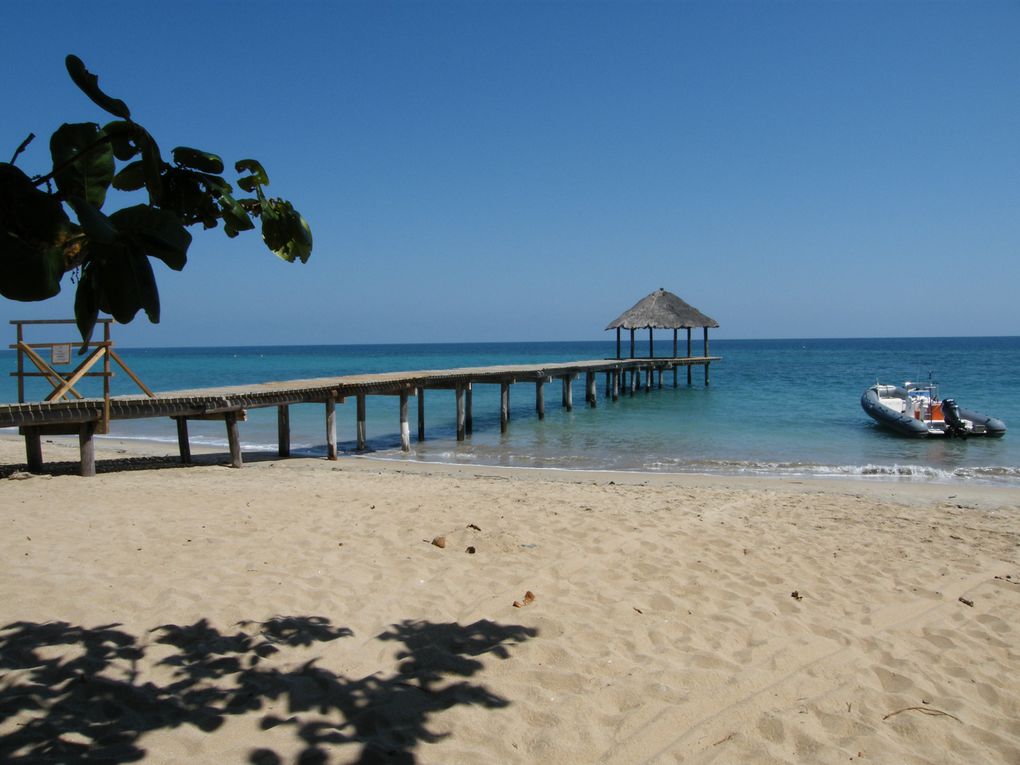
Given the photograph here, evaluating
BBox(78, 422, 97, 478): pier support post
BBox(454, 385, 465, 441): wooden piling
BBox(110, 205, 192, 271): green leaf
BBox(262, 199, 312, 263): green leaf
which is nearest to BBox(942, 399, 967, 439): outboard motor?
BBox(454, 385, 465, 441): wooden piling

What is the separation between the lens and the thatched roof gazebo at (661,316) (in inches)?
1206

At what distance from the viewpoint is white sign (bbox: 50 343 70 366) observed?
9.76 meters

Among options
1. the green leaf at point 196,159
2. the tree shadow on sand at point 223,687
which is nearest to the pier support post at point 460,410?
the tree shadow on sand at point 223,687

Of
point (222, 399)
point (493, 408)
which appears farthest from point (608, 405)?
point (222, 399)

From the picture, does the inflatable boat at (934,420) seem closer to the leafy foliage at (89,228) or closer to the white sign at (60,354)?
the white sign at (60,354)

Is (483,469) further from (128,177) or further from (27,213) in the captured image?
(27,213)

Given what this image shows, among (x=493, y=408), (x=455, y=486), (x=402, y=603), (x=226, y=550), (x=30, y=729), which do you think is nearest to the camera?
(x=30, y=729)

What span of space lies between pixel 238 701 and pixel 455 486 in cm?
625

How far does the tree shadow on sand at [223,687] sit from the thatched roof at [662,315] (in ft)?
88.8

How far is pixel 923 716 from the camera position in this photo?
3.29 m

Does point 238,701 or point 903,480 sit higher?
point 238,701

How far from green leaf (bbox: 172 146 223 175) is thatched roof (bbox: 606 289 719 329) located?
2874 centimetres

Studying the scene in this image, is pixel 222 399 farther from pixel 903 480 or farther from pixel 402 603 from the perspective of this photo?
pixel 903 480

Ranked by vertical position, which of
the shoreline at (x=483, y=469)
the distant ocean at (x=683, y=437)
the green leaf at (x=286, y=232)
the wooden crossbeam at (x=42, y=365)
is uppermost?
the green leaf at (x=286, y=232)
